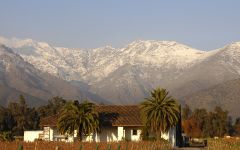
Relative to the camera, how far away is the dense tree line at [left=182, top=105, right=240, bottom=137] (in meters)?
137

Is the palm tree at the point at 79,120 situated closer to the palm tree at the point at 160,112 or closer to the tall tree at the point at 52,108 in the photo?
the palm tree at the point at 160,112

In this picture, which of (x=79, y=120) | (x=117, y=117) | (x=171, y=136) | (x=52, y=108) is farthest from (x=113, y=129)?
(x=52, y=108)

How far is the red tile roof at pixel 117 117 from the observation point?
80562 millimetres

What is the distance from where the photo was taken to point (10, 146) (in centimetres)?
3709

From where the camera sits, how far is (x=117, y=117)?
8238 cm

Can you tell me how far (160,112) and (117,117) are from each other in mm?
8308

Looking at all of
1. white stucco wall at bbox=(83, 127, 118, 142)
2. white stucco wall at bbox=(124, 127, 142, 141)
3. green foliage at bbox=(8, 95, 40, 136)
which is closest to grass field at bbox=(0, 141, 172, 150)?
white stucco wall at bbox=(124, 127, 142, 141)

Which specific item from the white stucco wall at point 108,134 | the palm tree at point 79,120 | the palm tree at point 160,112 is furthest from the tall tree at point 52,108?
the palm tree at point 160,112

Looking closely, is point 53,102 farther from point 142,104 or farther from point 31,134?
point 142,104

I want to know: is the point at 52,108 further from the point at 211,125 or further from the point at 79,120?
the point at 79,120

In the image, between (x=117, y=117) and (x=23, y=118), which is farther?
(x=23, y=118)

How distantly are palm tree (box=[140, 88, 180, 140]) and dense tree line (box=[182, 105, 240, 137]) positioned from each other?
60.8 metres

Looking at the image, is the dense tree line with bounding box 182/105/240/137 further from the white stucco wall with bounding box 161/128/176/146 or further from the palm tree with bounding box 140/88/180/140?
the palm tree with bounding box 140/88/180/140

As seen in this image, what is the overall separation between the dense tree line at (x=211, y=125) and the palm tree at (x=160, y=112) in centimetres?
6082
